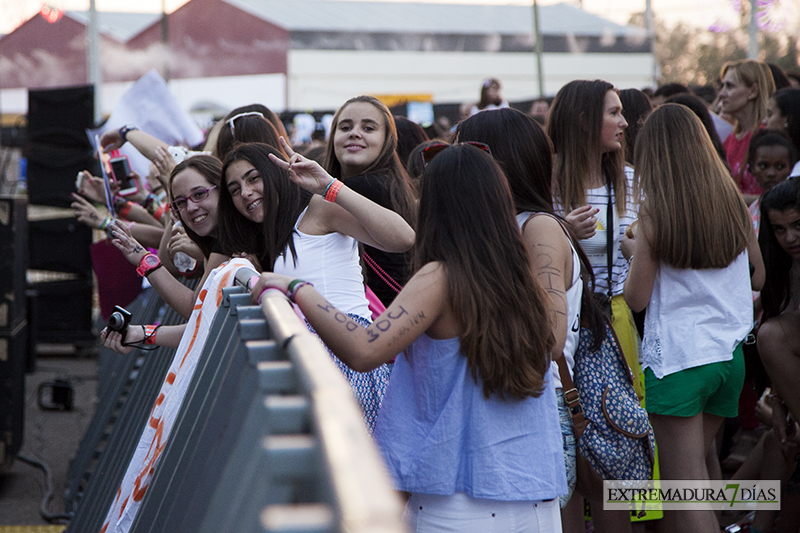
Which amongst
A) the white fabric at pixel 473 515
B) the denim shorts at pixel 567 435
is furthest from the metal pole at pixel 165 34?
the white fabric at pixel 473 515

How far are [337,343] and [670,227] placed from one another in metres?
1.53

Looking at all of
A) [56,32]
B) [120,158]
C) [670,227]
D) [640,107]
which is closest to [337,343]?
[670,227]

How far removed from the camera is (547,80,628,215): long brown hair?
347 centimetres

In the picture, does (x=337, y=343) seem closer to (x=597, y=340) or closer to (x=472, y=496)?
(x=472, y=496)

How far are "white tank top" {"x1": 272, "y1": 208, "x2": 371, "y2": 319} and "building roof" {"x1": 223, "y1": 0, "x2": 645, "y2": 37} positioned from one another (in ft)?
83.8

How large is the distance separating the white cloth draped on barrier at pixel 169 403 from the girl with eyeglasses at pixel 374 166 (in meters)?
0.95

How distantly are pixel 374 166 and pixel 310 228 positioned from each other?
0.77 meters

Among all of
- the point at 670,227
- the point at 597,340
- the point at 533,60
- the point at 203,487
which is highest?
the point at 533,60

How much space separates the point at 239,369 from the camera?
1647 mm

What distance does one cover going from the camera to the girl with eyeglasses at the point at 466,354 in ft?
6.94

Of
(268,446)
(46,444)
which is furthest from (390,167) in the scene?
(46,444)

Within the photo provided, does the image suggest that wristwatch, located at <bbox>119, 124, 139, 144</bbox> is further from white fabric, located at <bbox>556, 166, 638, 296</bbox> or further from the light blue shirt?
the light blue shirt

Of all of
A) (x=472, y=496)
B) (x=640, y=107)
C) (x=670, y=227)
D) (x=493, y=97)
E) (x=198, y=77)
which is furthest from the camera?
(x=198, y=77)

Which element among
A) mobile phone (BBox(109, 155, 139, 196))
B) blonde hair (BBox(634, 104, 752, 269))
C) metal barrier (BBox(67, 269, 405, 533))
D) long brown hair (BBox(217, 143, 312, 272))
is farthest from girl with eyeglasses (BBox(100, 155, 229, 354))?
blonde hair (BBox(634, 104, 752, 269))
